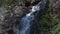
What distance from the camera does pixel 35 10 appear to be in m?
8.70

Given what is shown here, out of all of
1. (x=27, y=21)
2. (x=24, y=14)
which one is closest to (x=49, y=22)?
(x=27, y=21)

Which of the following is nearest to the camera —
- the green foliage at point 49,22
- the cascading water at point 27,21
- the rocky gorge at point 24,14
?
the rocky gorge at point 24,14

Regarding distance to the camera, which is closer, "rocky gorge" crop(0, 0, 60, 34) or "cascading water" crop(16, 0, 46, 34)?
"rocky gorge" crop(0, 0, 60, 34)

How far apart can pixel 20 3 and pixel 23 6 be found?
0.83 ft

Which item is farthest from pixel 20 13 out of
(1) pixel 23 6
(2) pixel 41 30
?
(2) pixel 41 30

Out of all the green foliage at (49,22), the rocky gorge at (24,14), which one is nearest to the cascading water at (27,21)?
the rocky gorge at (24,14)

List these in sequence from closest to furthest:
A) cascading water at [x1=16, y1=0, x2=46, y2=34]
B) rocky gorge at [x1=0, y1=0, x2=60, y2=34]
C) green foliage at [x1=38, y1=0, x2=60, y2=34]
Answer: rocky gorge at [x1=0, y1=0, x2=60, y2=34]
cascading water at [x1=16, y1=0, x2=46, y2=34]
green foliage at [x1=38, y1=0, x2=60, y2=34]

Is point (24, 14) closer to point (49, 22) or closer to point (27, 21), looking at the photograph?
point (27, 21)

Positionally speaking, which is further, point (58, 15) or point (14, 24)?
point (58, 15)

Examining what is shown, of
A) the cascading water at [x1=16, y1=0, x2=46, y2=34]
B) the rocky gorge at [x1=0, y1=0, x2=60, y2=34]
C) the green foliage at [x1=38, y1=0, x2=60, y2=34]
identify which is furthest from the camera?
the green foliage at [x1=38, y1=0, x2=60, y2=34]

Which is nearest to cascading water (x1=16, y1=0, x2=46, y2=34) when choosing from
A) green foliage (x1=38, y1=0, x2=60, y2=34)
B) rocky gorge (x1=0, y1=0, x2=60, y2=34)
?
rocky gorge (x1=0, y1=0, x2=60, y2=34)

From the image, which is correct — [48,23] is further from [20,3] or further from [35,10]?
[20,3]

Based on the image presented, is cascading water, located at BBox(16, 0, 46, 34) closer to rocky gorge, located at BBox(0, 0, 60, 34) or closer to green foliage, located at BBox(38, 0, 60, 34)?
rocky gorge, located at BBox(0, 0, 60, 34)

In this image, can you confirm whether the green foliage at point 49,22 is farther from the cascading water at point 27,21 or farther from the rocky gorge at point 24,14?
the cascading water at point 27,21
